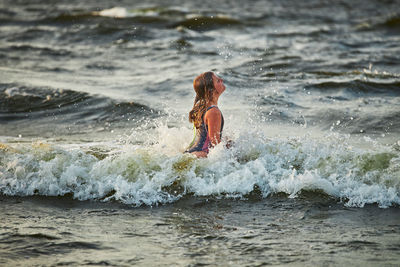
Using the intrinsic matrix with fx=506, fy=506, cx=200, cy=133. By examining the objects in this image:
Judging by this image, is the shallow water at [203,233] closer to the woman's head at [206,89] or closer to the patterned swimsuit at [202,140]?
the patterned swimsuit at [202,140]

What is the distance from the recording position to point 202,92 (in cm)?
695

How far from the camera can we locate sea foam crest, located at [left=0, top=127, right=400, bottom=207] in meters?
6.33

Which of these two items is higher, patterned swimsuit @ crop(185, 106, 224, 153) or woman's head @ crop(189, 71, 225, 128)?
woman's head @ crop(189, 71, 225, 128)

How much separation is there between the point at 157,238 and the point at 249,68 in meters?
10.2

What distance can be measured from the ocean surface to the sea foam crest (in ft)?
0.07

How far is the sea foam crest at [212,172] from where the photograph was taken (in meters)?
6.33

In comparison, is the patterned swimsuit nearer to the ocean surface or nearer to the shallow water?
the ocean surface

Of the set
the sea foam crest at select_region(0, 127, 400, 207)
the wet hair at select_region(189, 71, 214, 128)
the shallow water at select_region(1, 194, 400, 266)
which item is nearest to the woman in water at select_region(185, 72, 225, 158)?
the wet hair at select_region(189, 71, 214, 128)

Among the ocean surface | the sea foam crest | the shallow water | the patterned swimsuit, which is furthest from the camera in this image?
the patterned swimsuit

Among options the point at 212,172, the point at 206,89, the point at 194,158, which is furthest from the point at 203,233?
the point at 206,89

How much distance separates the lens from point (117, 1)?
1288 inches

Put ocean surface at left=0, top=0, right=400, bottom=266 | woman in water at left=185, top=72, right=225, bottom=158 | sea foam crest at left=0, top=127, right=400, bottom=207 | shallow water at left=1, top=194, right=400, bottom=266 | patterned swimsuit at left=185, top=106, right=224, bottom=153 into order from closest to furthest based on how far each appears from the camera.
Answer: shallow water at left=1, top=194, right=400, bottom=266 → ocean surface at left=0, top=0, right=400, bottom=266 → sea foam crest at left=0, top=127, right=400, bottom=207 → woman in water at left=185, top=72, right=225, bottom=158 → patterned swimsuit at left=185, top=106, right=224, bottom=153

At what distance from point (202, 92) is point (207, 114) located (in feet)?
1.09

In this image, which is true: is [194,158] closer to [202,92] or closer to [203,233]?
[202,92]
